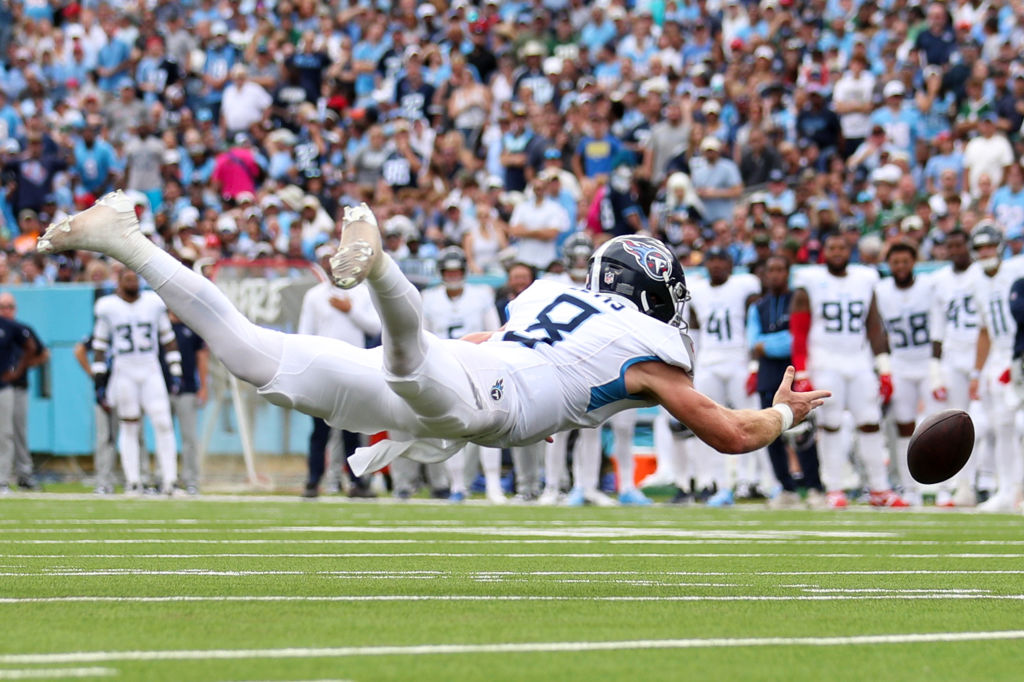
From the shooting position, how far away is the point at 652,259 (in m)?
6.31

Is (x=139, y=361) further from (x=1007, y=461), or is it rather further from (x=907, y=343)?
(x=1007, y=461)

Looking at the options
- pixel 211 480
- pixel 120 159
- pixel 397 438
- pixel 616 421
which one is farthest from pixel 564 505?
pixel 120 159

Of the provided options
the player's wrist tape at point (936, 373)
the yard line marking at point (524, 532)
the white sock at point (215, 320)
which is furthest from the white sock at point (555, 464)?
the white sock at point (215, 320)

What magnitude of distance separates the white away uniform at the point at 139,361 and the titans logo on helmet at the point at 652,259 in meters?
8.82

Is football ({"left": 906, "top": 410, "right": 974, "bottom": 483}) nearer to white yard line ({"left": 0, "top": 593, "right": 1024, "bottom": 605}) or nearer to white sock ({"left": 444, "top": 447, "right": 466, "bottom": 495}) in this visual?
white yard line ({"left": 0, "top": 593, "right": 1024, "bottom": 605})

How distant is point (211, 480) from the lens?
622 inches

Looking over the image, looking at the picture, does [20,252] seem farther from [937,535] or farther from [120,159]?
[937,535]

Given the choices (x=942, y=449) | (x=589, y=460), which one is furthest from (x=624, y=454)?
(x=942, y=449)

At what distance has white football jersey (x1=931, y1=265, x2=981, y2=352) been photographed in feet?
43.1

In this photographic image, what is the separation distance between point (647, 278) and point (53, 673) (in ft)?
10.3

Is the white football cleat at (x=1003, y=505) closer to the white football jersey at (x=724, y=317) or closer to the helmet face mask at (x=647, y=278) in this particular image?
the white football jersey at (x=724, y=317)

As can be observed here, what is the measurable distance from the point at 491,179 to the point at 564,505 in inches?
222

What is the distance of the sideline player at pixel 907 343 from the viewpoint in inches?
530

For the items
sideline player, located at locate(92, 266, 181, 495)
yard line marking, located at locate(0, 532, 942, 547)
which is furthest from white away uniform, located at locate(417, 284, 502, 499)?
yard line marking, located at locate(0, 532, 942, 547)
